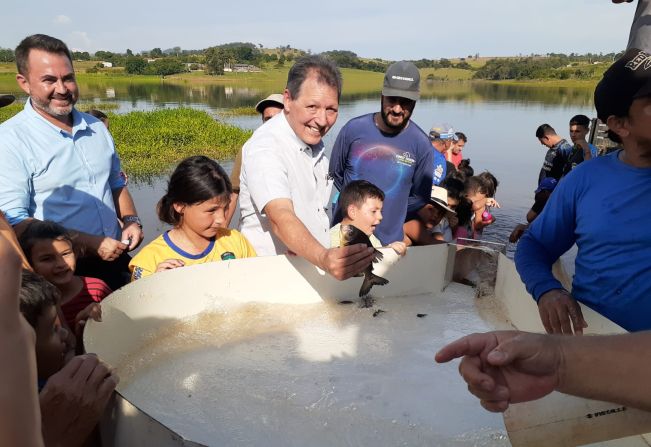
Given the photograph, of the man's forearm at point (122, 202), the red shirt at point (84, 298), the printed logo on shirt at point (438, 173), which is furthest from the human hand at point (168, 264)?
the printed logo on shirt at point (438, 173)

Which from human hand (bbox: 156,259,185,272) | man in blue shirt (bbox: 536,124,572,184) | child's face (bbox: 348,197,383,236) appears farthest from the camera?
man in blue shirt (bbox: 536,124,572,184)

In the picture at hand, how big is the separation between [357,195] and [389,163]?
23.8 inches

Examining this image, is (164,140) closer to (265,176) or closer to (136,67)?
(265,176)

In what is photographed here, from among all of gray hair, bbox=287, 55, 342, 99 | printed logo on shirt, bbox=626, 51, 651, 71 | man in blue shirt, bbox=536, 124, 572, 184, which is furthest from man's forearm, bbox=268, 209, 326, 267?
man in blue shirt, bbox=536, 124, 572, 184

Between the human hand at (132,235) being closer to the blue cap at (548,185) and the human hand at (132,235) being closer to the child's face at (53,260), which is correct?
the child's face at (53,260)

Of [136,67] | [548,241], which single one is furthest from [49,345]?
[136,67]

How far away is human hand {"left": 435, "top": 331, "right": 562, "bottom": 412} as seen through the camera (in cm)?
80

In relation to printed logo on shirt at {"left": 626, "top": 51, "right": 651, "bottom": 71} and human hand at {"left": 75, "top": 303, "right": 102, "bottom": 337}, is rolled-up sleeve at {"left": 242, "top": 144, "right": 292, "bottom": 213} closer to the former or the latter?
human hand at {"left": 75, "top": 303, "right": 102, "bottom": 337}

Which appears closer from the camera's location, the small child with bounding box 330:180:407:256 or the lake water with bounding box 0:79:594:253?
the small child with bounding box 330:180:407:256

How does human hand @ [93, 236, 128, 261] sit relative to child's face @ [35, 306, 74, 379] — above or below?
below

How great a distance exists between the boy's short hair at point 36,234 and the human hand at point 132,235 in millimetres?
571

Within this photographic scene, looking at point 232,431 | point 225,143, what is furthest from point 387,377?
point 225,143

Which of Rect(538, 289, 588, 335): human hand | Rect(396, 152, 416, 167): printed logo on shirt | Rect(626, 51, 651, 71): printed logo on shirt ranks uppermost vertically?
Rect(626, 51, 651, 71): printed logo on shirt

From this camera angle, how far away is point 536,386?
0.81m
